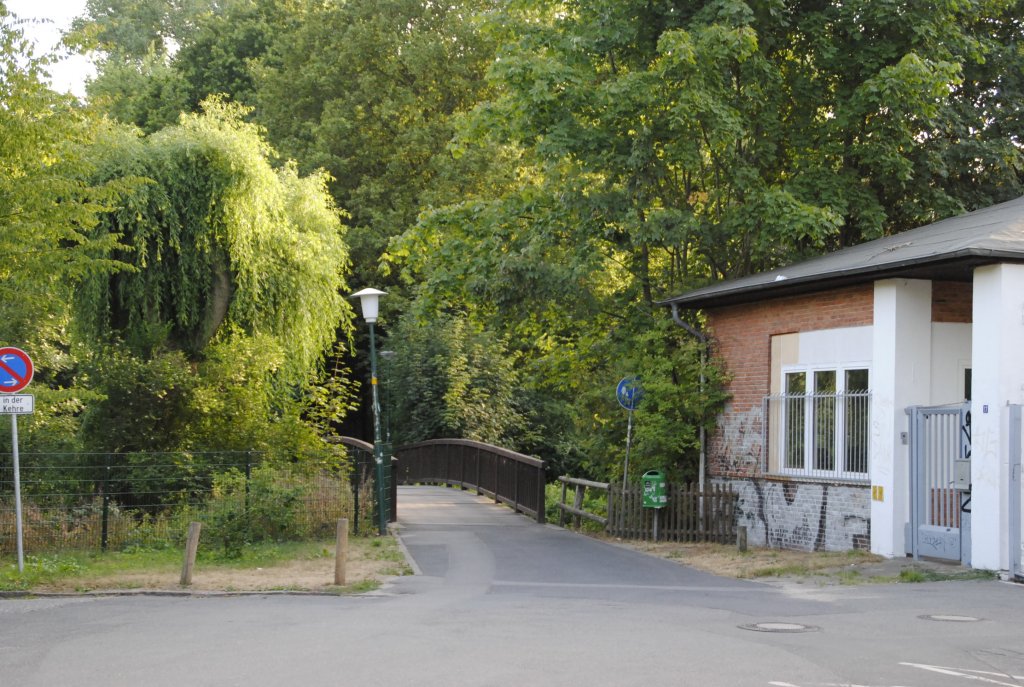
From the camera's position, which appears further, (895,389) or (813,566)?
(895,389)

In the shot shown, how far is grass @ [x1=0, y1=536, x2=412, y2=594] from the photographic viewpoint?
14.4 metres

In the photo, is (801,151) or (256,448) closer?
(256,448)

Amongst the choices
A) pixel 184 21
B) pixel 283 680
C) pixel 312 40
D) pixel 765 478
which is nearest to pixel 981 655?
pixel 283 680

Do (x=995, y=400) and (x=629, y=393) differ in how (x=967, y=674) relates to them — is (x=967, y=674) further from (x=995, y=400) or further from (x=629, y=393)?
(x=629, y=393)

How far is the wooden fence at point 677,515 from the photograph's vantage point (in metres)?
20.3

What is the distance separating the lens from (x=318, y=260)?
2355 cm

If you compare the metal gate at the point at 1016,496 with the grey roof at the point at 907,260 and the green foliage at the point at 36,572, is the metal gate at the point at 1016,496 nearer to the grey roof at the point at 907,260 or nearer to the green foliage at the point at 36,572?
the grey roof at the point at 907,260

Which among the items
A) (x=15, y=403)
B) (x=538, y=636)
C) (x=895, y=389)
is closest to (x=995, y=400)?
(x=895, y=389)

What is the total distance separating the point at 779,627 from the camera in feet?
35.6

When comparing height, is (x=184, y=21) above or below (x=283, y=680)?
above

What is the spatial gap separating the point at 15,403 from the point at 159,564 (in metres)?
2.92

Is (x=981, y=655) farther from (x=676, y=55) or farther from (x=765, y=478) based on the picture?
(x=676, y=55)

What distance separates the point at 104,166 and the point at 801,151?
41.4ft

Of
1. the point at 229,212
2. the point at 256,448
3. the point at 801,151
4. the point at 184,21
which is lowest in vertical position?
the point at 256,448
